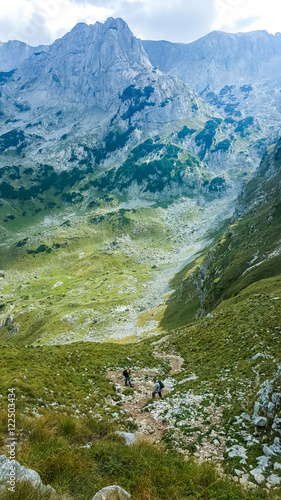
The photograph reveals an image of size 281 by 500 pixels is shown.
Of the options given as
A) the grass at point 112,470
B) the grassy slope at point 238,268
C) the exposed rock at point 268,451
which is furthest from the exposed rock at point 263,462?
the grassy slope at point 238,268

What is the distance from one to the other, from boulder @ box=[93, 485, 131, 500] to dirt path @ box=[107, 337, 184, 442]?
622 centimetres

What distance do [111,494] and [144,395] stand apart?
1542cm

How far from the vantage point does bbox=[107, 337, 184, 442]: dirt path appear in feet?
53.7

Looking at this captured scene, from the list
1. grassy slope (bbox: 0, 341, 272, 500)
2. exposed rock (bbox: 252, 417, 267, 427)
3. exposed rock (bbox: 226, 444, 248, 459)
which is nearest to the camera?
grassy slope (bbox: 0, 341, 272, 500)

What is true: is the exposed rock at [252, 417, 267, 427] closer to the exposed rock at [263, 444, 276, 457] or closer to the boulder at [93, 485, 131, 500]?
the exposed rock at [263, 444, 276, 457]

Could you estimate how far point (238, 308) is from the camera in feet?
127

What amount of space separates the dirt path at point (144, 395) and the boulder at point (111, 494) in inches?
245

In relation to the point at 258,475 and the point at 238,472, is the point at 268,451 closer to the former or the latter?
the point at 258,475

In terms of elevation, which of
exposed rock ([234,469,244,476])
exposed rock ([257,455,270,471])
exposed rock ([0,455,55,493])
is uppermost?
exposed rock ([0,455,55,493])

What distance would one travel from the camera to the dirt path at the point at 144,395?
1636 cm

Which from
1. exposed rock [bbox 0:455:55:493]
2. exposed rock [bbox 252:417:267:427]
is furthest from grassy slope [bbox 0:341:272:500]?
exposed rock [bbox 252:417:267:427]

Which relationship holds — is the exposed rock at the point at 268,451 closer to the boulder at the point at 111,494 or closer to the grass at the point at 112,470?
the grass at the point at 112,470

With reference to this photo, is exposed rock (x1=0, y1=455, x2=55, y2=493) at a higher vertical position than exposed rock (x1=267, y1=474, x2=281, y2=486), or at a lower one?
higher

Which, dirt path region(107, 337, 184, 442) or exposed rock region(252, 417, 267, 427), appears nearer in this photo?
exposed rock region(252, 417, 267, 427)
